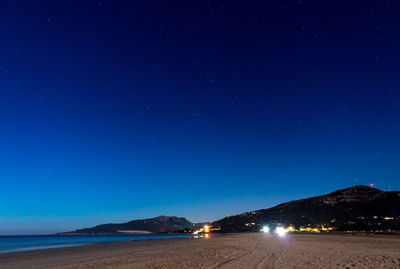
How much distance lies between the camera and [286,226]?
7431 inches

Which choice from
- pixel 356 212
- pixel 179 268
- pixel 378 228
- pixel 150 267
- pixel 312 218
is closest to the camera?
pixel 179 268

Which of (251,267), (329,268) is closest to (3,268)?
(251,267)

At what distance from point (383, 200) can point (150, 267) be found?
201500 millimetres

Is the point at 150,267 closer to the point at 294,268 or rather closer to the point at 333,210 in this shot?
the point at 294,268

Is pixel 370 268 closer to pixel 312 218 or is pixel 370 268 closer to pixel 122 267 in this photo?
pixel 122 267

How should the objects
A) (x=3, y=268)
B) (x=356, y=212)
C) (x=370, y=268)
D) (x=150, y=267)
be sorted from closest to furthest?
(x=370, y=268)
(x=150, y=267)
(x=3, y=268)
(x=356, y=212)

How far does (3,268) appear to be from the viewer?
20.6m

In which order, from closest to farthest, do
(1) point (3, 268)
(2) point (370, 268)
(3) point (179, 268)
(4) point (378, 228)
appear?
(2) point (370, 268), (3) point (179, 268), (1) point (3, 268), (4) point (378, 228)

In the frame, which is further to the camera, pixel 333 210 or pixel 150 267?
pixel 333 210

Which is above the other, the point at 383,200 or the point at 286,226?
the point at 383,200

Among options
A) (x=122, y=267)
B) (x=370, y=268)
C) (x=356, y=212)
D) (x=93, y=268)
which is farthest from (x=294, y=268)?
(x=356, y=212)

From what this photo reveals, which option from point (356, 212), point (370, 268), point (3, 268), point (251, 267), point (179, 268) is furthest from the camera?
point (356, 212)

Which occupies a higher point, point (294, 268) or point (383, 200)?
point (383, 200)

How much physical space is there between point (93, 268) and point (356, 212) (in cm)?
18884
